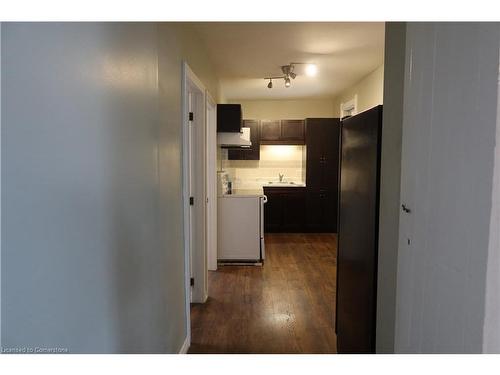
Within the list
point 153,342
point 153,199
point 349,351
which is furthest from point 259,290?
point 153,199

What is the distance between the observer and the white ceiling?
8.89 ft

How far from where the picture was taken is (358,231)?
1786 millimetres

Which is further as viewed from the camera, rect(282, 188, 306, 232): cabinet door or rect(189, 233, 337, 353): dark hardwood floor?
rect(282, 188, 306, 232): cabinet door

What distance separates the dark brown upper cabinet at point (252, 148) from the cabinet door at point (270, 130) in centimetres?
10

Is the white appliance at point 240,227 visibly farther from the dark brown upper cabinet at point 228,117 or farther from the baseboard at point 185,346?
the baseboard at point 185,346

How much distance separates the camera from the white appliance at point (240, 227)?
4.24 metres

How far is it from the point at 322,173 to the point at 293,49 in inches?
120

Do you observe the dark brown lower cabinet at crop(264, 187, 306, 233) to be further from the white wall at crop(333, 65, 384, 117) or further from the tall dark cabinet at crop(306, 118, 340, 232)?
the white wall at crop(333, 65, 384, 117)

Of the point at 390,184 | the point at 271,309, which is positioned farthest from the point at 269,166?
the point at 390,184

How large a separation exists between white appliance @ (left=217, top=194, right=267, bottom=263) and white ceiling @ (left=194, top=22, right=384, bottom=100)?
1678mm

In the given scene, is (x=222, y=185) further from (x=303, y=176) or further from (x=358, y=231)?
(x=358, y=231)

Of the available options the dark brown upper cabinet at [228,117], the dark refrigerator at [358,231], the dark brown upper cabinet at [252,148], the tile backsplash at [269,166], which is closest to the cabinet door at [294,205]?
the tile backsplash at [269,166]

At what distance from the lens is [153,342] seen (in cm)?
167

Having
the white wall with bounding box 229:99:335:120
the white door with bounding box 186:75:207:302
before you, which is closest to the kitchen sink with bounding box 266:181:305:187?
the white wall with bounding box 229:99:335:120
